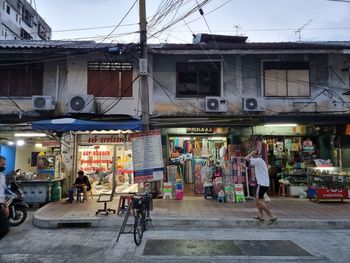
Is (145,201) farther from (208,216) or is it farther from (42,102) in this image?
(42,102)

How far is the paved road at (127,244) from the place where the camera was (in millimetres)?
6285

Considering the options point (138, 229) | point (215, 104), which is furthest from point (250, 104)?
point (138, 229)

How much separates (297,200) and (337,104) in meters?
4.63

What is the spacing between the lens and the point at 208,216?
9.59m

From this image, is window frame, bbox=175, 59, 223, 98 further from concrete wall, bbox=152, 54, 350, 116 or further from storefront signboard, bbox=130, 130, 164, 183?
storefront signboard, bbox=130, 130, 164, 183

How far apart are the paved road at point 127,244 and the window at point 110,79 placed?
6334mm

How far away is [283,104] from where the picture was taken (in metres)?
14.3

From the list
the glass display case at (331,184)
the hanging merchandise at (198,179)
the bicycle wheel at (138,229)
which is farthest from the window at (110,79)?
the glass display case at (331,184)

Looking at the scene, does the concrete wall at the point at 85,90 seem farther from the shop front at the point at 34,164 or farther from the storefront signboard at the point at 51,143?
the shop front at the point at 34,164

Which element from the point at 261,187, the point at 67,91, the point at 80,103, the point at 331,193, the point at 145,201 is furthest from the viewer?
the point at 67,91

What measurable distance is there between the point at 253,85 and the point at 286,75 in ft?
5.08

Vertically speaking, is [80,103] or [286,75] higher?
[286,75]

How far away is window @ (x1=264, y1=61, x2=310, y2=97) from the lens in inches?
566

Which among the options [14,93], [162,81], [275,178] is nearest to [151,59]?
[162,81]
